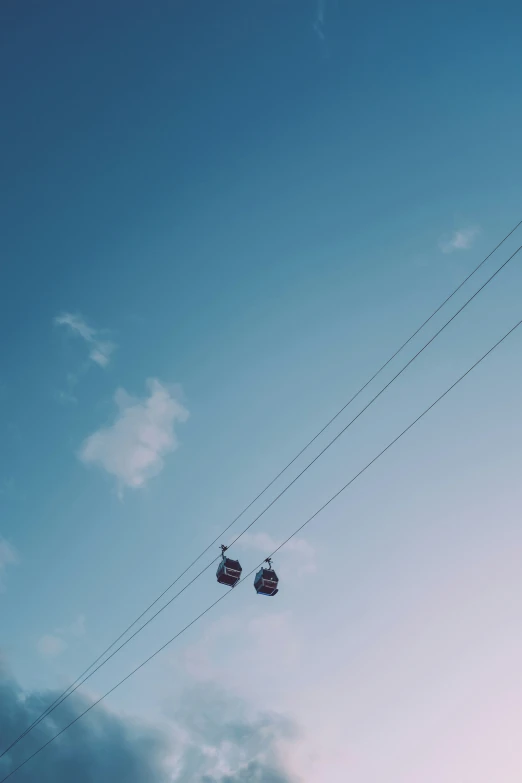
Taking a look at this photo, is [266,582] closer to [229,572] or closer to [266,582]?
[266,582]

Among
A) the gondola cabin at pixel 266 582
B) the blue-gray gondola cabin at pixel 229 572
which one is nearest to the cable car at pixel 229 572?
the blue-gray gondola cabin at pixel 229 572

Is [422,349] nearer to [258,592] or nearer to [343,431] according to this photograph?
[343,431]

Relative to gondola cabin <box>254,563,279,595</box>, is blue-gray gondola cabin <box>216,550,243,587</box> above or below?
above

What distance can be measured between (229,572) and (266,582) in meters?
1.35

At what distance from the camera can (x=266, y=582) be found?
1554 centimetres

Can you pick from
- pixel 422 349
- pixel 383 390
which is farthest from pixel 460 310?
pixel 383 390

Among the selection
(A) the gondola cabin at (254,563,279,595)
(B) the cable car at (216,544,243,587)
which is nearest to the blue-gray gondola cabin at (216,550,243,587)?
(B) the cable car at (216,544,243,587)

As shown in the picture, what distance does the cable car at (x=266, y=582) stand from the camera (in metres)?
15.5

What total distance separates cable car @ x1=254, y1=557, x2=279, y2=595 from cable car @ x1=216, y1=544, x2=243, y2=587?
2.32 feet

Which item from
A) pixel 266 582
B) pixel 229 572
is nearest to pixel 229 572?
pixel 229 572

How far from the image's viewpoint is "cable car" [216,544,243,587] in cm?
1561

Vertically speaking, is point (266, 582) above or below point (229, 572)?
below

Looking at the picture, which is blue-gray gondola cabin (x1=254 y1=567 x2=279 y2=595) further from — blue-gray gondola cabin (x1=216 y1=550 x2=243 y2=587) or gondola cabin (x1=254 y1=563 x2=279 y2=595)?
blue-gray gondola cabin (x1=216 y1=550 x2=243 y2=587)

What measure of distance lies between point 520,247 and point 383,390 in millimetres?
4830
